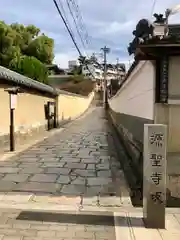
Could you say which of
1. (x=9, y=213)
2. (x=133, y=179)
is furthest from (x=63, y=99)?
(x=9, y=213)

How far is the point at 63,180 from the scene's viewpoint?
7168 millimetres

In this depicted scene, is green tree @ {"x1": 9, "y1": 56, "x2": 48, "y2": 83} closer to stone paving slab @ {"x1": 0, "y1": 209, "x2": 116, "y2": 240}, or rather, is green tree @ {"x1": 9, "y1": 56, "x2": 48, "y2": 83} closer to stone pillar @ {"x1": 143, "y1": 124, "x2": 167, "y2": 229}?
stone paving slab @ {"x1": 0, "y1": 209, "x2": 116, "y2": 240}

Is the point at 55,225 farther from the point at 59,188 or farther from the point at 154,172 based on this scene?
the point at 59,188

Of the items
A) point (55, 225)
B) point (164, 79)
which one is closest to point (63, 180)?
point (55, 225)

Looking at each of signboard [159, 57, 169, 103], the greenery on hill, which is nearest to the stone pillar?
signboard [159, 57, 169, 103]

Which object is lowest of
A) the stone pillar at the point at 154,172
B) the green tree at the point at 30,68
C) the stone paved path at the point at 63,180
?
the stone paved path at the point at 63,180

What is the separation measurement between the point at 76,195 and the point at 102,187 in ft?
2.65

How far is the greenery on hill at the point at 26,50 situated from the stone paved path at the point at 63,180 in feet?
50.1

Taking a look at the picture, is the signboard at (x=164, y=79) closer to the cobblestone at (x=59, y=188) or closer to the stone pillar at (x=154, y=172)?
the stone pillar at (x=154, y=172)

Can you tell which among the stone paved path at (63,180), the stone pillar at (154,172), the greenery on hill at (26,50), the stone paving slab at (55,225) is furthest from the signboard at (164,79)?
the greenery on hill at (26,50)

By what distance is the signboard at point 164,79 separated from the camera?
6.12 metres

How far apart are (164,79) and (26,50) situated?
33.8 m

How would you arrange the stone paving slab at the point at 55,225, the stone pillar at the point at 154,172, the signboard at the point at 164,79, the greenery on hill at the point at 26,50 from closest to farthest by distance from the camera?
the stone paving slab at the point at 55,225 < the stone pillar at the point at 154,172 < the signboard at the point at 164,79 < the greenery on hill at the point at 26,50

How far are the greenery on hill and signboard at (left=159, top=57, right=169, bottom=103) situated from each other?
64.3 ft
